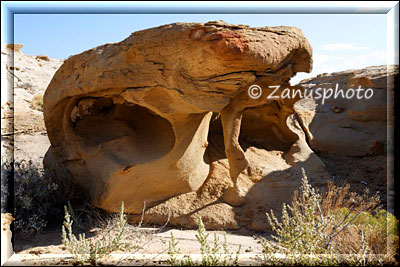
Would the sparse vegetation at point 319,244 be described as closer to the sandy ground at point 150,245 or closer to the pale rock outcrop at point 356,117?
the sandy ground at point 150,245

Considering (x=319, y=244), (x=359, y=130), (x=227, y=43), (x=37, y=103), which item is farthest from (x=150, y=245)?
(x=37, y=103)

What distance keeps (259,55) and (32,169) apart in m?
3.64

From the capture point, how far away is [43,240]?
174 inches

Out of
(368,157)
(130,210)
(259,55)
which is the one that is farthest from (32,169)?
(368,157)

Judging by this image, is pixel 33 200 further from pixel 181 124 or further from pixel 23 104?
pixel 23 104

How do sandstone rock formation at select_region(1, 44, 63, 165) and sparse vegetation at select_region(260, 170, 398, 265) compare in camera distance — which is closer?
sparse vegetation at select_region(260, 170, 398, 265)

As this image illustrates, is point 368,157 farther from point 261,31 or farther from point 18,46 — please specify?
point 18,46

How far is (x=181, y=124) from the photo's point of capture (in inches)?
188

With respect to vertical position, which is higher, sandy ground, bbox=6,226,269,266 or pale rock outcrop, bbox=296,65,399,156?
pale rock outcrop, bbox=296,65,399,156

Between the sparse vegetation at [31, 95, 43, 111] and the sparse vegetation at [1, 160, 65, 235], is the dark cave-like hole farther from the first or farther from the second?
the sparse vegetation at [31, 95, 43, 111]

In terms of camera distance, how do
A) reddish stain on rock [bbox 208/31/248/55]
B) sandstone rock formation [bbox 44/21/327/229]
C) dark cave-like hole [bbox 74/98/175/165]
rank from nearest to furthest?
reddish stain on rock [bbox 208/31/248/55] < sandstone rock formation [bbox 44/21/327/229] < dark cave-like hole [bbox 74/98/175/165]

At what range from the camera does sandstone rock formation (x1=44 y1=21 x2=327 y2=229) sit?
4086 mm

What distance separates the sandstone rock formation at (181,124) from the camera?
13.4 ft

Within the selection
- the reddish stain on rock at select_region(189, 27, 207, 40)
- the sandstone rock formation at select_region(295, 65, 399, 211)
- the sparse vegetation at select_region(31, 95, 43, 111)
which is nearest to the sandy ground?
the reddish stain on rock at select_region(189, 27, 207, 40)
